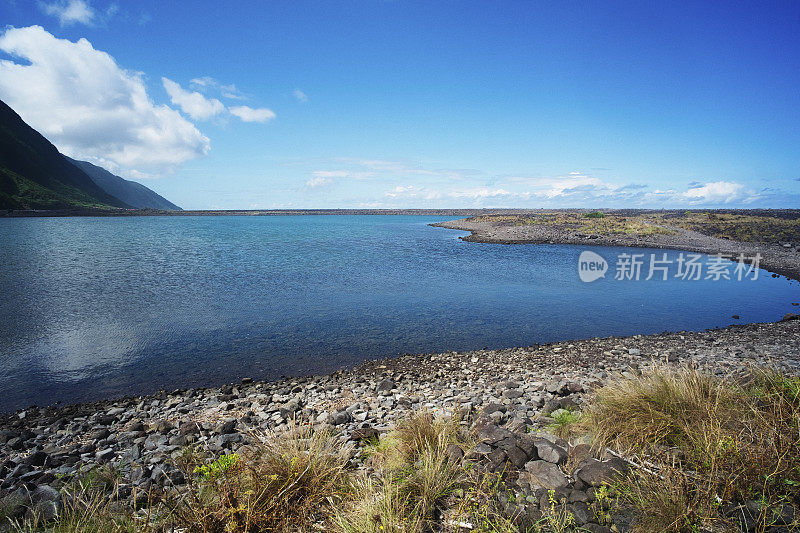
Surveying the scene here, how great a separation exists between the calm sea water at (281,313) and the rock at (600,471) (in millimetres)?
9523

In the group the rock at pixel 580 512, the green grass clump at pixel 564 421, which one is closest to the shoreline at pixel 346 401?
the green grass clump at pixel 564 421

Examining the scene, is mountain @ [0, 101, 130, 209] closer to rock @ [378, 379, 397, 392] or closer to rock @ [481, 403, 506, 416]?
rock @ [378, 379, 397, 392]

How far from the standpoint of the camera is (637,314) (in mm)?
19516

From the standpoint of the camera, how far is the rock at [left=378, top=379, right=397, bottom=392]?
10.0 metres

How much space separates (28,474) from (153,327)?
1149 centimetres

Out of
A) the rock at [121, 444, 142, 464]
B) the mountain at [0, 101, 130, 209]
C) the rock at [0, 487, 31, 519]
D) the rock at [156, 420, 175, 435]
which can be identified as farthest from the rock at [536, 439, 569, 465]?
the mountain at [0, 101, 130, 209]

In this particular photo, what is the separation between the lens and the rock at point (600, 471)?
420cm

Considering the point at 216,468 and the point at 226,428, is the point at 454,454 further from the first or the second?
the point at 226,428

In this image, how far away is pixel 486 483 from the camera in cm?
439

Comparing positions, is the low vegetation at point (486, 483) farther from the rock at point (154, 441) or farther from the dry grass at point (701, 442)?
the rock at point (154, 441)

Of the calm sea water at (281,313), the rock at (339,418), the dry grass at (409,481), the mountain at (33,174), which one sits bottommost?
the calm sea water at (281,313)

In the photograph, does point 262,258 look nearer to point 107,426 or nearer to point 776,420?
point 107,426

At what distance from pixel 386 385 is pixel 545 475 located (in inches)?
239

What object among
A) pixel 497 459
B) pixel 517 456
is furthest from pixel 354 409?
pixel 517 456
